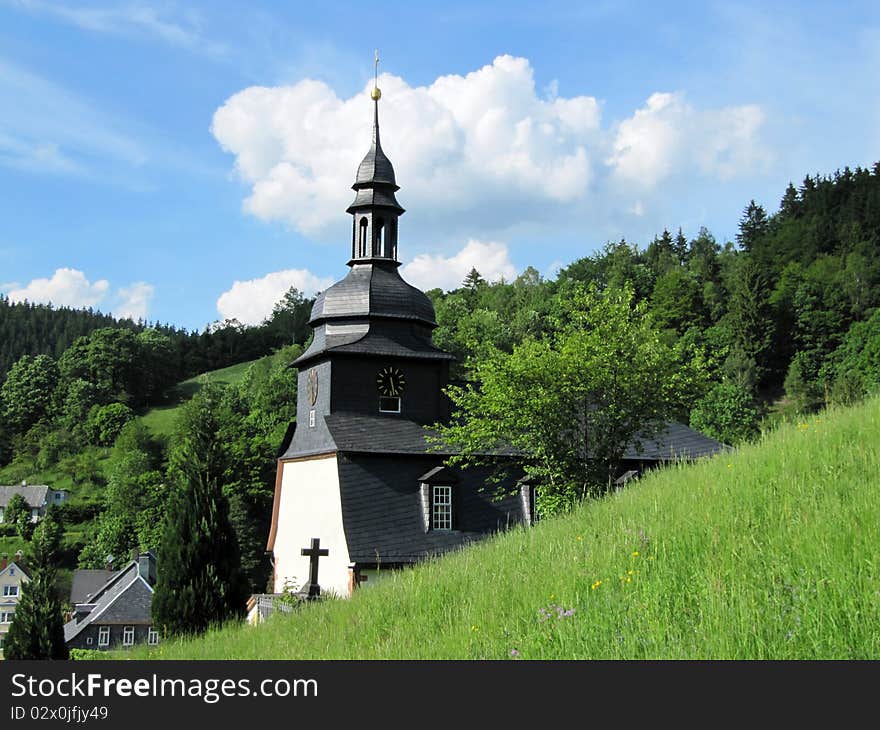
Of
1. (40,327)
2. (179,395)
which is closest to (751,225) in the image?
(179,395)

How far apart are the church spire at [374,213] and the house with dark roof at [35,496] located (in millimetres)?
66814

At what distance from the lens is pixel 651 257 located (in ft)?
426

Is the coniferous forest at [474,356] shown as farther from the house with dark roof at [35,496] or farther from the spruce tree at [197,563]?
the spruce tree at [197,563]

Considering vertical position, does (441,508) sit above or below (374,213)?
below

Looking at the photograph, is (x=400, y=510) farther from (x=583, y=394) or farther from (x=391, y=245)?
(x=391, y=245)

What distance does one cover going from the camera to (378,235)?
3441cm

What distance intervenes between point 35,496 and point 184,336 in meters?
58.0

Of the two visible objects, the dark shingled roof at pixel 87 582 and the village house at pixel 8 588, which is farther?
the village house at pixel 8 588

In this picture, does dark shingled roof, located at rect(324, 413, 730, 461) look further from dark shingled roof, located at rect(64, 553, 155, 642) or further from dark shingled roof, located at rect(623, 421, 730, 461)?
dark shingled roof, located at rect(64, 553, 155, 642)

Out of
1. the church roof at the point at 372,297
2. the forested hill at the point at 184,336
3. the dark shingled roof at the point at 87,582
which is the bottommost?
the dark shingled roof at the point at 87,582

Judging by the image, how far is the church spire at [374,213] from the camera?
34.2 metres

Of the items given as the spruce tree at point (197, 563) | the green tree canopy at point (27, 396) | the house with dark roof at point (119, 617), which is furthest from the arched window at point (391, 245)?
the green tree canopy at point (27, 396)
